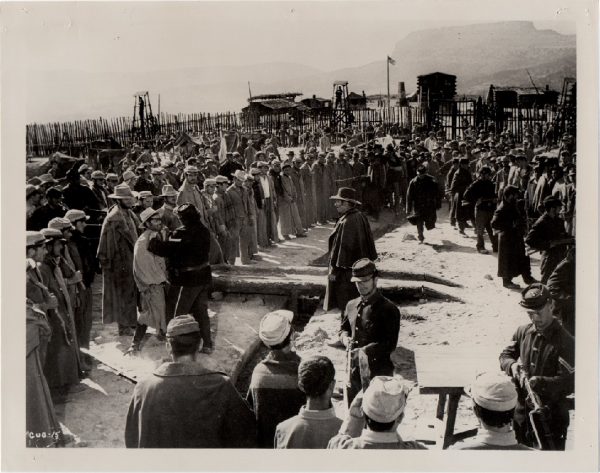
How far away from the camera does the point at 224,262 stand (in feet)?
33.1

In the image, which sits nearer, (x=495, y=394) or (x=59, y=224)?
(x=495, y=394)

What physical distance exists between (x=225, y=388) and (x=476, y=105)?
21.9m

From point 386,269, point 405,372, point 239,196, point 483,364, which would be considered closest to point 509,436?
point 483,364

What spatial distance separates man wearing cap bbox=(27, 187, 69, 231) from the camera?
7343 millimetres

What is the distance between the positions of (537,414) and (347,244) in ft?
11.3

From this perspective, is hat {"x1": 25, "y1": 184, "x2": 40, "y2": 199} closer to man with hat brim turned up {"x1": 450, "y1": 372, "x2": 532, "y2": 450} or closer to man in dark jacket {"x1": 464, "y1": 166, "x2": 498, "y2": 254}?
man with hat brim turned up {"x1": 450, "y1": 372, "x2": 532, "y2": 450}

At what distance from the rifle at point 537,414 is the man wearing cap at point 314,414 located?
157 cm

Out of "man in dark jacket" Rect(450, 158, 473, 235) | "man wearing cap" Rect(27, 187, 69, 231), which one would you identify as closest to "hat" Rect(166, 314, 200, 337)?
"man wearing cap" Rect(27, 187, 69, 231)

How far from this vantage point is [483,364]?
5.11 meters

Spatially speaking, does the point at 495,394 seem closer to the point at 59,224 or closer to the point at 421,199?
the point at 59,224

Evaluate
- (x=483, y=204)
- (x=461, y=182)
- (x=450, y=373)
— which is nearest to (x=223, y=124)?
(x=461, y=182)

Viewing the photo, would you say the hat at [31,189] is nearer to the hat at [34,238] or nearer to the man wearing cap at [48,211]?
the man wearing cap at [48,211]

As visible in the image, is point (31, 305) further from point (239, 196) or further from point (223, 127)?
point (223, 127)

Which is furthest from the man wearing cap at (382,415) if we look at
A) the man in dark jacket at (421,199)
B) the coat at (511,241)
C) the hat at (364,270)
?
the man in dark jacket at (421,199)
